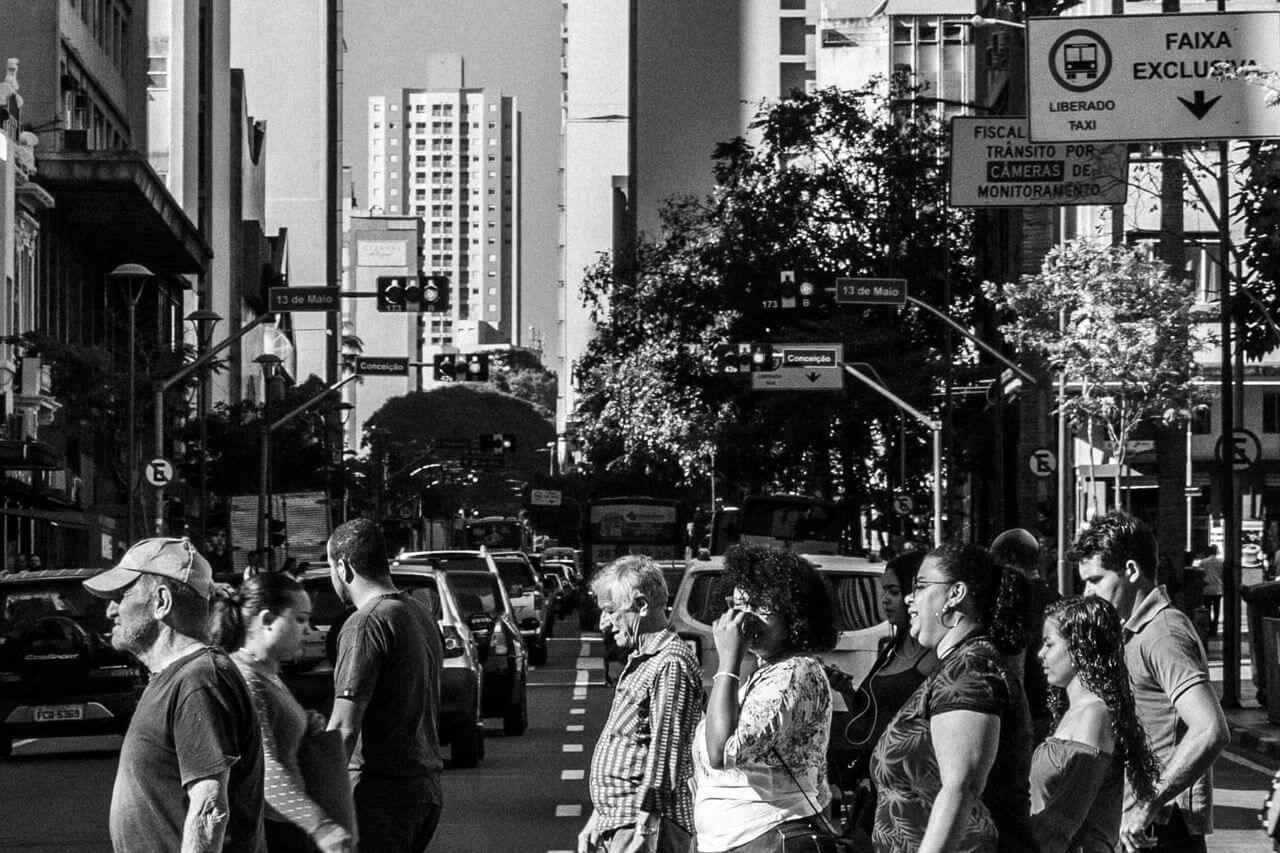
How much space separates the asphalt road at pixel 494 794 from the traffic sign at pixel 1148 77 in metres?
5.04

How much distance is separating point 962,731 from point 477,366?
42088 mm

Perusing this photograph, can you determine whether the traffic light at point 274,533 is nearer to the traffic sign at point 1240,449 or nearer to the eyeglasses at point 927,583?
the traffic sign at point 1240,449

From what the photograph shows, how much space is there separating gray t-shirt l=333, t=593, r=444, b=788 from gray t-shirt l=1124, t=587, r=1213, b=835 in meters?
2.27

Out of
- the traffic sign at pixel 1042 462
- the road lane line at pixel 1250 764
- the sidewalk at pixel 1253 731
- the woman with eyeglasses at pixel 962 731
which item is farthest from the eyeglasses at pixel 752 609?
the traffic sign at pixel 1042 462

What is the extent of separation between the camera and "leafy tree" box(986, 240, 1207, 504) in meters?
40.8

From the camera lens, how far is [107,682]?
61.2 ft

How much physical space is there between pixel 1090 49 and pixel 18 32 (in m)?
41.8

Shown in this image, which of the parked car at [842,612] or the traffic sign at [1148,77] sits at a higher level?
the traffic sign at [1148,77]

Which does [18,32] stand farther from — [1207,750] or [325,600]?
[1207,750]

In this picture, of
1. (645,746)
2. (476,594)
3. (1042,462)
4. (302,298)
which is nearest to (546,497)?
(1042,462)

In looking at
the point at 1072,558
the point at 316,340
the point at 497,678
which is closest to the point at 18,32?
the point at 497,678

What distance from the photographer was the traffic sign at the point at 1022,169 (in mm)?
21094

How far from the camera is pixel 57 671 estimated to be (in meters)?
18.6

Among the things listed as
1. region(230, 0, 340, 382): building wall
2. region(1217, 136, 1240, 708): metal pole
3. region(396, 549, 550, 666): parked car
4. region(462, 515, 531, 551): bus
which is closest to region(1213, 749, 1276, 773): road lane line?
region(1217, 136, 1240, 708): metal pole
